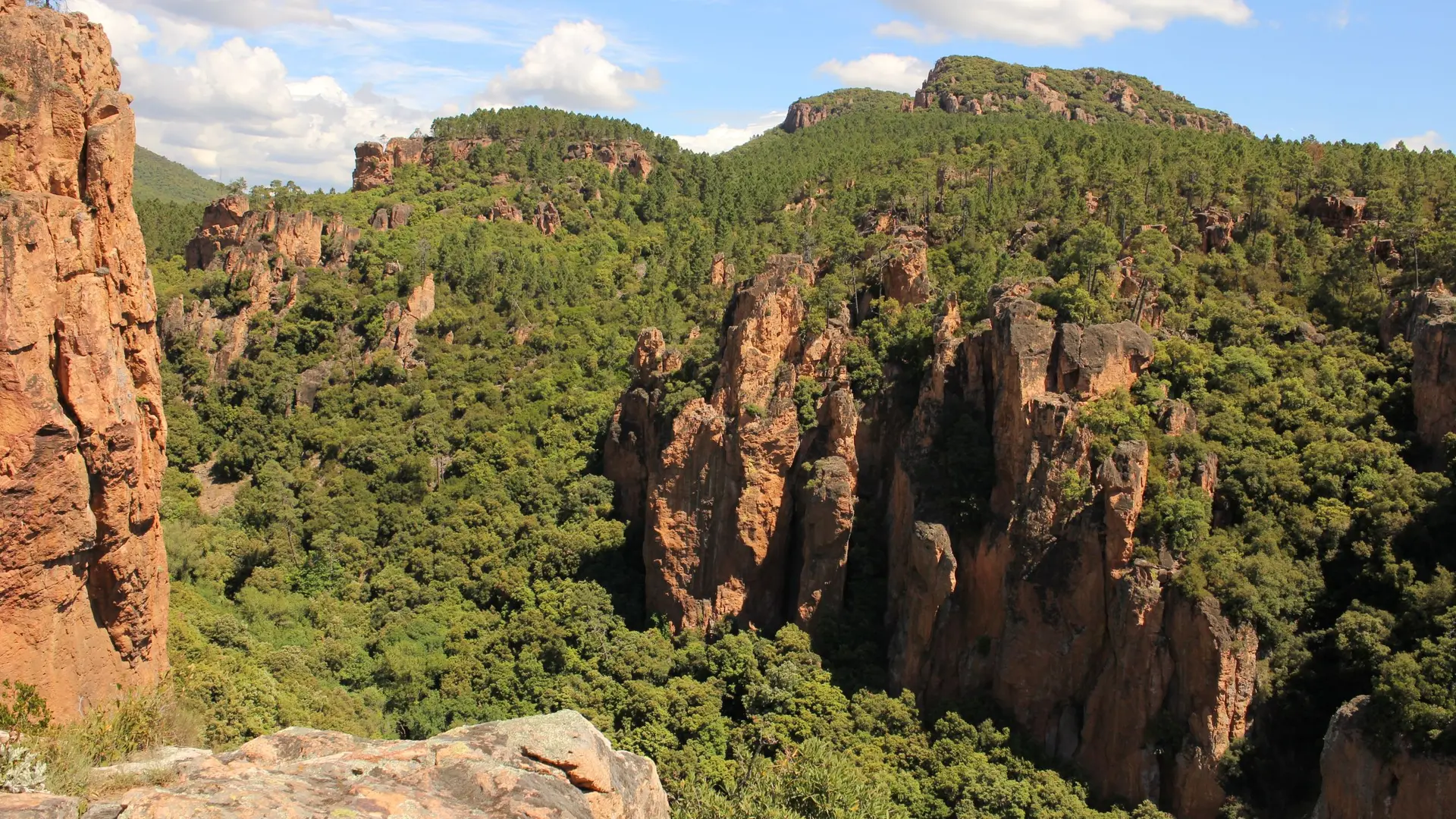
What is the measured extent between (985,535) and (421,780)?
27177 mm

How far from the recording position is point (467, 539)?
2048 inches

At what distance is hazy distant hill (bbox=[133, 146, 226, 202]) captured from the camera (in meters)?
147

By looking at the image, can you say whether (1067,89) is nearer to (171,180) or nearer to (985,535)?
(985,535)

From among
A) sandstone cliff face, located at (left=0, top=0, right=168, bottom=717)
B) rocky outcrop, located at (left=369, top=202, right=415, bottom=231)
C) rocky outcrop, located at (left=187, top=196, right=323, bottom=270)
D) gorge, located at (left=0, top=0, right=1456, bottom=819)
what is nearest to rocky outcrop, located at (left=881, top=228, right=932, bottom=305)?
gorge, located at (left=0, top=0, right=1456, bottom=819)

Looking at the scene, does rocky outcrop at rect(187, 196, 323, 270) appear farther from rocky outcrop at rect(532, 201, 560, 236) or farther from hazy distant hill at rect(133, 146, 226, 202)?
hazy distant hill at rect(133, 146, 226, 202)

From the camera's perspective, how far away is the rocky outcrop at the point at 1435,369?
3303 cm

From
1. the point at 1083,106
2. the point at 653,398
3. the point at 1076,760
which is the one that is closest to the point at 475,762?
the point at 1076,760

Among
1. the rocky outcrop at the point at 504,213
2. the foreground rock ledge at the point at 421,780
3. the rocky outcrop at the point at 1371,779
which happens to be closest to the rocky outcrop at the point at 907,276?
the rocky outcrop at the point at 1371,779

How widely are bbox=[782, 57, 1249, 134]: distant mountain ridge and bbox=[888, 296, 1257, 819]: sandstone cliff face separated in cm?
7932

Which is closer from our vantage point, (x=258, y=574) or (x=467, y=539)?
(x=258, y=574)

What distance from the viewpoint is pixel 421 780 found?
42.7ft

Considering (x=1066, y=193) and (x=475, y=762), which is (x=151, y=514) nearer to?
(x=475, y=762)

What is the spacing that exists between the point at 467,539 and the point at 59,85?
3270 centimetres

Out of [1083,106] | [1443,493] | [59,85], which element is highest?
[1083,106]
